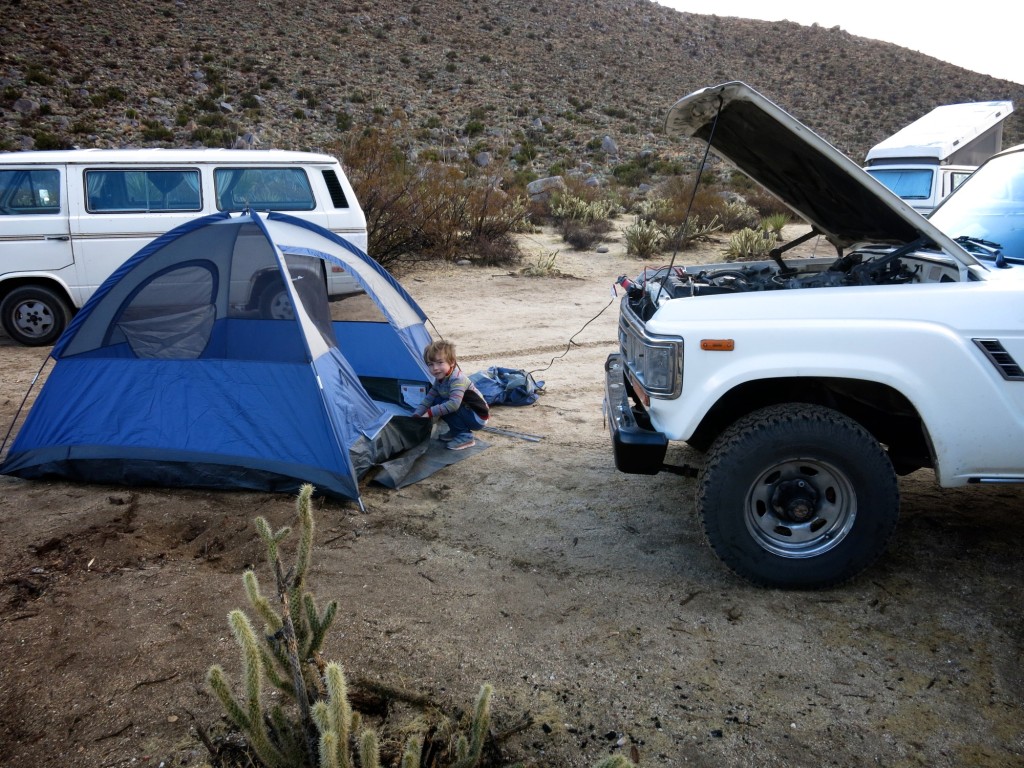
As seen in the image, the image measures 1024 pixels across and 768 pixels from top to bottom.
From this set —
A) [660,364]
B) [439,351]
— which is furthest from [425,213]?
[660,364]

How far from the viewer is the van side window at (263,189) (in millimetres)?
8586

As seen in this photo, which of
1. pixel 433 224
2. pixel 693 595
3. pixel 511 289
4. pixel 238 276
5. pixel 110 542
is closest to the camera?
pixel 693 595

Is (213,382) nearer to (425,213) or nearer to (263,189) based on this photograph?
(263,189)

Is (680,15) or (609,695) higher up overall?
(680,15)

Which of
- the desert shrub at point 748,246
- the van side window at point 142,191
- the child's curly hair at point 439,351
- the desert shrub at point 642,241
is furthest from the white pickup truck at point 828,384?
the desert shrub at point 748,246

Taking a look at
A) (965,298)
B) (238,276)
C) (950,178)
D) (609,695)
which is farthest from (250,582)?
(950,178)

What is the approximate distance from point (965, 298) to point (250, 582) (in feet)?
9.56

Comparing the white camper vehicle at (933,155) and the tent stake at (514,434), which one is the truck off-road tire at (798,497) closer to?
the tent stake at (514,434)

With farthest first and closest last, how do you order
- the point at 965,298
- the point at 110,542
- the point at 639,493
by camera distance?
the point at 639,493 → the point at 110,542 → the point at 965,298

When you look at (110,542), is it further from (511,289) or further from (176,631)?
(511,289)

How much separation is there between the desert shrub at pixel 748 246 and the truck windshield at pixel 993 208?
1051 centimetres

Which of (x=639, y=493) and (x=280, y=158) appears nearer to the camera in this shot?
(x=639, y=493)

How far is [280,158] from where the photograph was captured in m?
8.72

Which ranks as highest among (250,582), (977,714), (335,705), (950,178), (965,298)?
(950,178)
